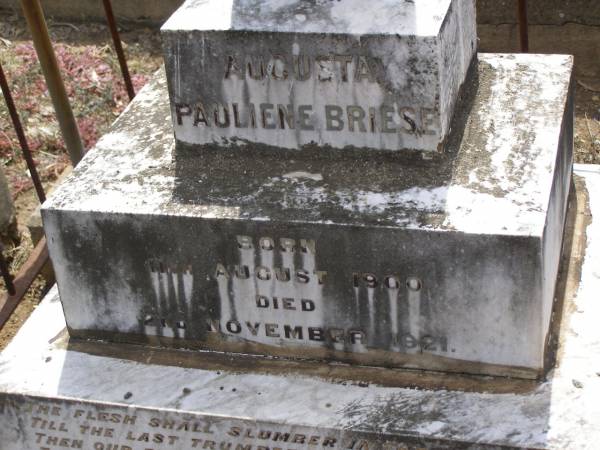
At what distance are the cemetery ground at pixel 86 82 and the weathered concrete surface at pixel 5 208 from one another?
0.11 m

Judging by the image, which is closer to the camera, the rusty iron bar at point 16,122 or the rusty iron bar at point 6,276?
the rusty iron bar at point 16,122

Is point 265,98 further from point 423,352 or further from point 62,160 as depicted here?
point 62,160

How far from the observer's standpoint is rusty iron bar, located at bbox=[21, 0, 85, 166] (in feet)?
14.5

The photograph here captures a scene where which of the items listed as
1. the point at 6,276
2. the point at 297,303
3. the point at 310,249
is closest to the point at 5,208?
the point at 6,276

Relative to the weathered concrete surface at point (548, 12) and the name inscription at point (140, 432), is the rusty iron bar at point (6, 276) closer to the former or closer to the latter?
the name inscription at point (140, 432)

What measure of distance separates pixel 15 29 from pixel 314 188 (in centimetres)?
543

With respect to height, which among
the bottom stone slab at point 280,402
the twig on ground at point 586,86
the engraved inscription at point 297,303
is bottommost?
the twig on ground at point 586,86

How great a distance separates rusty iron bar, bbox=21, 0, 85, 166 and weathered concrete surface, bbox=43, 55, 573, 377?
0.94 m

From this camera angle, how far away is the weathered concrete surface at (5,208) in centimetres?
564

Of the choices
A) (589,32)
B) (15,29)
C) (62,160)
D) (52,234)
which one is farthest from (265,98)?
(15,29)

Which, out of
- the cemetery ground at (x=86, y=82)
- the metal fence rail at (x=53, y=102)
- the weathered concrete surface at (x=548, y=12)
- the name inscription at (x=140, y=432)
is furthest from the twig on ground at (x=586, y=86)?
the name inscription at (x=140, y=432)

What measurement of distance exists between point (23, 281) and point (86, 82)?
2697 mm

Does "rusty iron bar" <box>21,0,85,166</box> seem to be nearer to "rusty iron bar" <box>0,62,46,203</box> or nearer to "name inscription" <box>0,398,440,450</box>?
"rusty iron bar" <box>0,62,46,203</box>

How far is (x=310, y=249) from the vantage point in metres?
3.32
